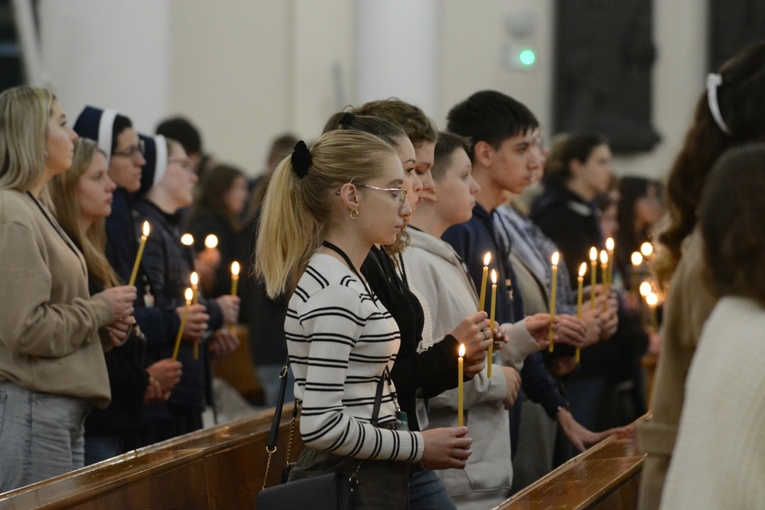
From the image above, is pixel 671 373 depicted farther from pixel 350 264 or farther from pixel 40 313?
pixel 40 313

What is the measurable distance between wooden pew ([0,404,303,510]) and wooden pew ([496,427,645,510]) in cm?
98

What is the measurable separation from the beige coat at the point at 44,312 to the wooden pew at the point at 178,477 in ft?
1.33

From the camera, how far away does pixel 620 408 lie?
6.56m

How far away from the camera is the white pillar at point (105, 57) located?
301 inches

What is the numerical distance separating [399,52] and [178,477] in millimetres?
7109

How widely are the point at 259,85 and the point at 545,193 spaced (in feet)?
16.6

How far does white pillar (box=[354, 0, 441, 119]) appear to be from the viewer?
9.96m

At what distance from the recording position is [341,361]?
2.72m

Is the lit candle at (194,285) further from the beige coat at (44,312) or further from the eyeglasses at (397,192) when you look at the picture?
the eyeglasses at (397,192)

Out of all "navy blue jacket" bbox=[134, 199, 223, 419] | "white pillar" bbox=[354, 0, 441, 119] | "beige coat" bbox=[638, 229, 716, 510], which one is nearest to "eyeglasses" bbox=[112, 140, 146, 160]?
"navy blue jacket" bbox=[134, 199, 223, 419]

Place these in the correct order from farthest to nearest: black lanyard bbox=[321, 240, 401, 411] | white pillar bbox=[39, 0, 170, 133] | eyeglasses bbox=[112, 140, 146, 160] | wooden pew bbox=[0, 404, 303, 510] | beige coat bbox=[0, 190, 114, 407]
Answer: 1. white pillar bbox=[39, 0, 170, 133]
2. eyeglasses bbox=[112, 140, 146, 160]
3. beige coat bbox=[0, 190, 114, 407]
4. wooden pew bbox=[0, 404, 303, 510]
5. black lanyard bbox=[321, 240, 401, 411]

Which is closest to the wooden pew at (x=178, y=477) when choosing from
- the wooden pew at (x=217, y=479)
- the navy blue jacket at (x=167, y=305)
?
the wooden pew at (x=217, y=479)

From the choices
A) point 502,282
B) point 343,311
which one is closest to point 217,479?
point 343,311

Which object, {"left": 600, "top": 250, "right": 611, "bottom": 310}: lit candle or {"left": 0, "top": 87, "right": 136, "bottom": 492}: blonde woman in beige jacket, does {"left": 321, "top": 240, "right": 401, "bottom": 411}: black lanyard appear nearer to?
{"left": 0, "top": 87, "right": 136, "bottom": 492}: blonde woman in beige jacket
